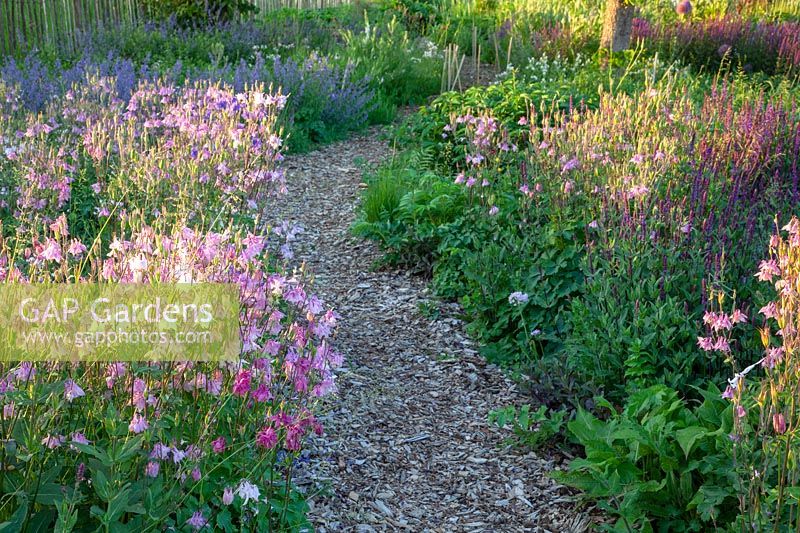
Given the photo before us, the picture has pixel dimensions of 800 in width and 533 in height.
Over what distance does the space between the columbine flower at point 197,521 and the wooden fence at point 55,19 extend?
8831 millimetres

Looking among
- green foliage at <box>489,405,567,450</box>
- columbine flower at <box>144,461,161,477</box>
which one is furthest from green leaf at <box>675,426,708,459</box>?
columbine flower at <box>144,461,161,477</box>

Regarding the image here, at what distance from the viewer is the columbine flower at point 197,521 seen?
2.05 meters

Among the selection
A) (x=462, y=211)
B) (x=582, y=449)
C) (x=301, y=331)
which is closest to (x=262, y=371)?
(x=301, y=331)

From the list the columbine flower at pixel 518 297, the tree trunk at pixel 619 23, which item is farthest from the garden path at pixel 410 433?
the tree trunk at pixel 619 23

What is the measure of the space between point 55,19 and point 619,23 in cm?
695

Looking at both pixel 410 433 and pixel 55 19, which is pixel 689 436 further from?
pixel 55 19

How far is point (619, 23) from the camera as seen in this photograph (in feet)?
33.2

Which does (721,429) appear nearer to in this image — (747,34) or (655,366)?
(655,366)

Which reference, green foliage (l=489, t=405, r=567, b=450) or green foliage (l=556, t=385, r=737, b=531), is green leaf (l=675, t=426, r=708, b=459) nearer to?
green foliage (l=556, t=385, r=737, b=531)

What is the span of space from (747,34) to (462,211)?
7205 millimetres

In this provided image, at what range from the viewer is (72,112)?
538 centimetres

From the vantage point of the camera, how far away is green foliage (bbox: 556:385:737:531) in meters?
2.65

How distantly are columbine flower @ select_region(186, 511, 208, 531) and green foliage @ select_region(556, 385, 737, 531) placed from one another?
4.38 ft

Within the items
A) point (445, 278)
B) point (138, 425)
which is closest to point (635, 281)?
point (445, 278)
